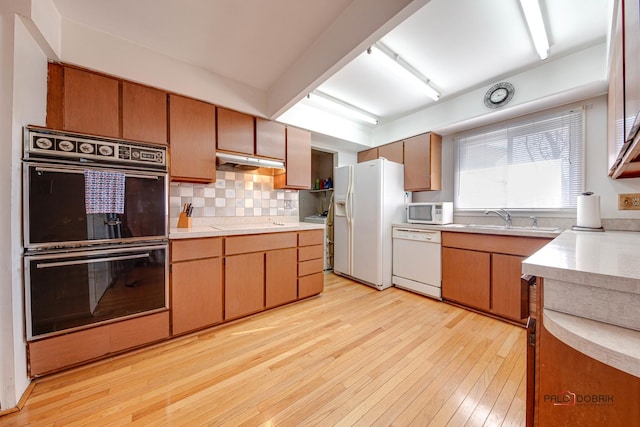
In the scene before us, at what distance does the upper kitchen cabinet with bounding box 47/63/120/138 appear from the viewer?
1.64m

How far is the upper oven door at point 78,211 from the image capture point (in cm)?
141

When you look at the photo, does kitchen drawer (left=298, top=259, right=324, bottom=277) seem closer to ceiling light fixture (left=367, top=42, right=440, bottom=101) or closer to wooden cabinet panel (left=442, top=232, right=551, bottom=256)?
wooden cabinet panel (left=442, top=232, right=551, bottom=256)

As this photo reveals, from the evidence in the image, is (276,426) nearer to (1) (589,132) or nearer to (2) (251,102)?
(2) (251,102)

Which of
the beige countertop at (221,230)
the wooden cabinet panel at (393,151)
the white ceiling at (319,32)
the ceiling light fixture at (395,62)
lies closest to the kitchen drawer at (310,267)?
the beige countertop at (221,230)

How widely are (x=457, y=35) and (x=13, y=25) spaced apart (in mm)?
2965

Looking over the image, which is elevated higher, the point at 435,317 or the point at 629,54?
the point at 629,54

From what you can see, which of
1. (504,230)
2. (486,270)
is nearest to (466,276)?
(486,270)

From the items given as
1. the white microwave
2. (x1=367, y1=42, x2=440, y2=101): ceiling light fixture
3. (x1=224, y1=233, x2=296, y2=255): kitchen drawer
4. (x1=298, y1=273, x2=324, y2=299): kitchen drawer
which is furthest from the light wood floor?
(x1=367, y1=42, x2=440, y2=101): ceiling light fixture

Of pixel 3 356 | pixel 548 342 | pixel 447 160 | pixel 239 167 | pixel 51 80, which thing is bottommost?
pixel 3 356

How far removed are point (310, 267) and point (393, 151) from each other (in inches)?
86.7

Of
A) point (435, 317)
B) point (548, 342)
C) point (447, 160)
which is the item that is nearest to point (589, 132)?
point (447, 160)

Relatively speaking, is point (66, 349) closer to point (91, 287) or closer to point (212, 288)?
point (91, 287)

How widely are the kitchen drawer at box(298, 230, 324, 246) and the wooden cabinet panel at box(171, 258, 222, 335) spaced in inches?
36.4

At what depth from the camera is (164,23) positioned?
5.54 feet
